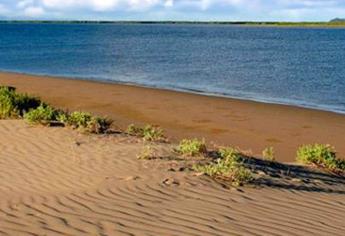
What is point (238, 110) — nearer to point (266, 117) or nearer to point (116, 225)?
point (266, 117)

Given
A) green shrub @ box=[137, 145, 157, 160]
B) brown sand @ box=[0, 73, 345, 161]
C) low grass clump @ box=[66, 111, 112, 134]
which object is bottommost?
brown sand @ box=[0, 73, 345, 161]

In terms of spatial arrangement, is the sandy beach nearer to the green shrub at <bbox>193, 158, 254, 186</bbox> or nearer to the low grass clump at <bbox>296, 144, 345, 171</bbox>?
the green shrub at <bbox>193, 158, 254, 186</bbox>

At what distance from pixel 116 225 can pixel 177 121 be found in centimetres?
1086

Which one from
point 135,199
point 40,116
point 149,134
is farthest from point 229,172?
point 40,116

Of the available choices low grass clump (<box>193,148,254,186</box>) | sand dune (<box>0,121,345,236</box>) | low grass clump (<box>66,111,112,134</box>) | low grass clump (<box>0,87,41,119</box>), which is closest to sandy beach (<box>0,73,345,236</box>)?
sand dune (<box>0,121,345,236</box>)

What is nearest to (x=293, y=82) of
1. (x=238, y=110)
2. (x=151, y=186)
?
(x=238, y=110)

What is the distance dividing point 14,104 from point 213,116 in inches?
258

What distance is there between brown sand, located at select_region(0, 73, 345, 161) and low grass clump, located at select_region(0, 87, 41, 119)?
2.77 meters

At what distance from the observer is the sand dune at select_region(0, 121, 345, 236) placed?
239 inches

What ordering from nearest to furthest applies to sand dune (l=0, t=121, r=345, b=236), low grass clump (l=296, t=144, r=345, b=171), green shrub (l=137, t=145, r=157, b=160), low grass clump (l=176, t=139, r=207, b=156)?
1. sand dune (l=0, t=121, r=345, b=236)
2. green shrub (l=137, t=145, r=157, b=160)
3. low grass clump (l=176, t=139, r=207, b=156)
4. low grass clump (l=296, t=144, r=345, b=171)

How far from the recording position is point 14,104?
13164 millimetres

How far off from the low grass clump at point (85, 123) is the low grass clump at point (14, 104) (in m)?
1.56

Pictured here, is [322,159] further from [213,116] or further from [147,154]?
[213,116]

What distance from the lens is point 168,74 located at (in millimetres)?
34469
